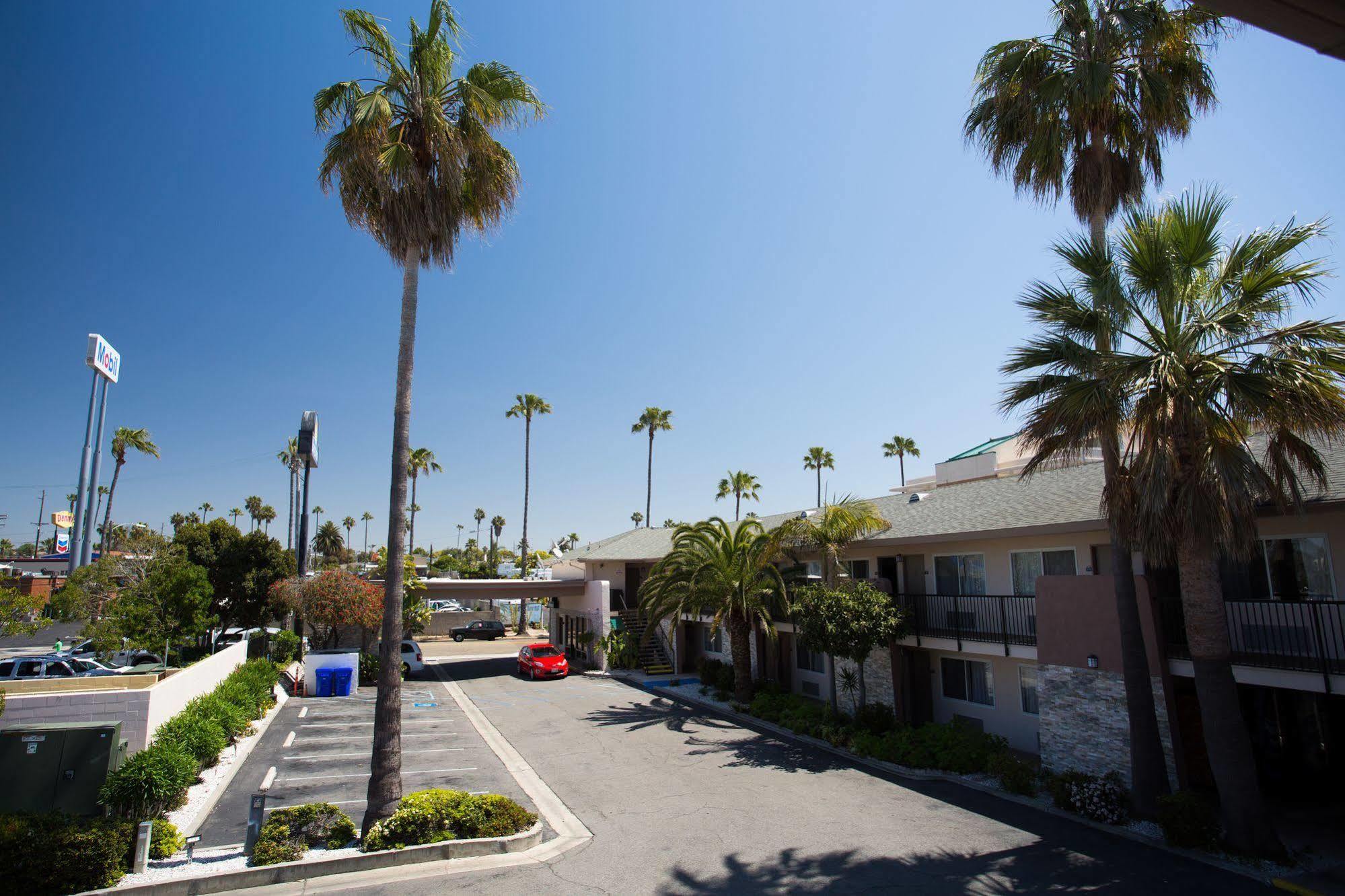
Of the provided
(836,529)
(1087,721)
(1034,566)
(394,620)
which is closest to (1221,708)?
(1087,721)

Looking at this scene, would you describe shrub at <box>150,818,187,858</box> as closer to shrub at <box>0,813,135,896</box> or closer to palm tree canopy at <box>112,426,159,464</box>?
shrub at <box>0,813,135,896</box>

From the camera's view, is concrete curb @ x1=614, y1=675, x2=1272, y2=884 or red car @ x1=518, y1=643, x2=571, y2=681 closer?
concrete curb @ x1=614, y1=675, x2=1272, y2=884

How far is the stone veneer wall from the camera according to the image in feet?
46.7

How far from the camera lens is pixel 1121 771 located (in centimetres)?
1426

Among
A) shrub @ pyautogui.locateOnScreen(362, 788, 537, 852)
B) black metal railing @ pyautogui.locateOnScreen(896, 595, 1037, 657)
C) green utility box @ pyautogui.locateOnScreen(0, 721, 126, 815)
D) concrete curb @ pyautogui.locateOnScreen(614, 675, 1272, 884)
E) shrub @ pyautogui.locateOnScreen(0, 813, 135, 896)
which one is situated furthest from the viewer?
black metal railing @ pyautogui.locateOnScreen(896, 595, 1037, 657)

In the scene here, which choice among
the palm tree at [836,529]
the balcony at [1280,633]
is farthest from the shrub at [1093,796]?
the palm tree at [836,529]

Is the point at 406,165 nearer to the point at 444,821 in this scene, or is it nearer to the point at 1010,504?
the point at 444,821

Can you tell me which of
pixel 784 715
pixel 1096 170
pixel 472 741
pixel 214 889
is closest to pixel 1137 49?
pixel 1096 170

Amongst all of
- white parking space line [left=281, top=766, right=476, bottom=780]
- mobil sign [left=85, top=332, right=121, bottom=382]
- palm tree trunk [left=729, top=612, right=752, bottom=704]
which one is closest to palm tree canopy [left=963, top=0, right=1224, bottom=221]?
palm tree trunk [left=729, top=612, right=752, bottom=704]

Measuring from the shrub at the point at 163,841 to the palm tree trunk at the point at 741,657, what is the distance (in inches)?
657

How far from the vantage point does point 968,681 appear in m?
20.7

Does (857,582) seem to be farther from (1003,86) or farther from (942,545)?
(1003,86)

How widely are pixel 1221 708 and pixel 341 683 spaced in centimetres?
2827

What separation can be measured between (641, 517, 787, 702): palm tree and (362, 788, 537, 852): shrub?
11.6 metres
